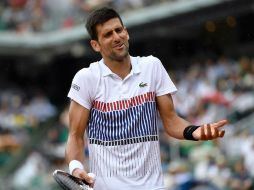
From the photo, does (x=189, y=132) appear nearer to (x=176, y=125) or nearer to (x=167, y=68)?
(x=176, y=125)

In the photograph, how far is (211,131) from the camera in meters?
5.55

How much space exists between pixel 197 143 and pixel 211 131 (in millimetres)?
8729

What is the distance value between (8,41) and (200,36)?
518 centimetres

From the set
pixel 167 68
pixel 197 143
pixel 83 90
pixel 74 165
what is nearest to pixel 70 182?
pixel 74 165

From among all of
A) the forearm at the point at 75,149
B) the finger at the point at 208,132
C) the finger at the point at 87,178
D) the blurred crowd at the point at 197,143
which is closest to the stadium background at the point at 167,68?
the blurred crowd at the point at 197,143

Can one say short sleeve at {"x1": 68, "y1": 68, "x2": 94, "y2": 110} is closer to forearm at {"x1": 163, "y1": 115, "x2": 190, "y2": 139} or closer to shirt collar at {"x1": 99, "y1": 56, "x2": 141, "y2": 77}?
shirt collar at {"x1": 99, "y1": 56, "x2": 141, "y2": 77}

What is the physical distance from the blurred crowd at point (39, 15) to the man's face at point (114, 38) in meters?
14.0

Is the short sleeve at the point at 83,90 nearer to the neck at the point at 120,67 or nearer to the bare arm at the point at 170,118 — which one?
the neck at the point at 120,67

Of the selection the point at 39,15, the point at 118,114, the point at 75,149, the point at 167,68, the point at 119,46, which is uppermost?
the point at 39,15

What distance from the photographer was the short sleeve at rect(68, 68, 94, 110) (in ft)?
19.6

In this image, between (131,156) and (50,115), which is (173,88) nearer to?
(131,156)

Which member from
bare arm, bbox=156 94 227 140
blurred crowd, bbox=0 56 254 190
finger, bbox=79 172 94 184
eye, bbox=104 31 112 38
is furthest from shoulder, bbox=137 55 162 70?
blurred crowd, bbox=0 56 254 190

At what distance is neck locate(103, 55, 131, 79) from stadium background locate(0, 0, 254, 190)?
607 cm

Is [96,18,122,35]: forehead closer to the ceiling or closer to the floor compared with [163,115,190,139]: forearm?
closer to the ceiling
